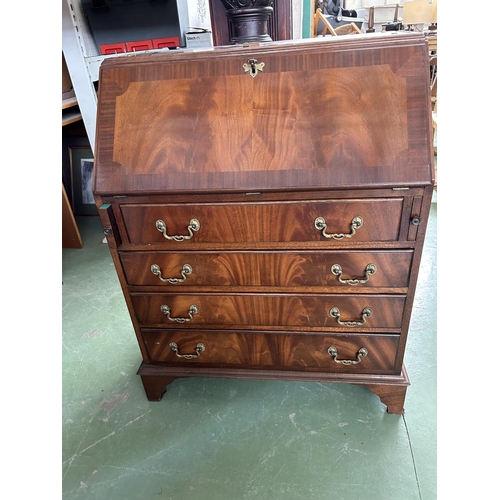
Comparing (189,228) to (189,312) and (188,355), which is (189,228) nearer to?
(189,312)

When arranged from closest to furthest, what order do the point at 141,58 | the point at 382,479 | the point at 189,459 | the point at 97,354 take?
the point at 141,58 < the point at 382,479 < the point at 189,459 < the point at 97,354

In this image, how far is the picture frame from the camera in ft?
9.91

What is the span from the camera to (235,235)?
3.94 ft

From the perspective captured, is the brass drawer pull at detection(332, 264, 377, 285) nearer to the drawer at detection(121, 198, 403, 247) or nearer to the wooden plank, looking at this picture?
the drawer at detection(121, 198, 403, 247)

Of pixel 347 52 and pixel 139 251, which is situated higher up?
pixel 347 52

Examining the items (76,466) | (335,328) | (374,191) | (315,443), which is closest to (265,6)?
(374,191)

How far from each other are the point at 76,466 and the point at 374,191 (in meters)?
1.46

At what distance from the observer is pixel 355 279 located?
1227 millimetres

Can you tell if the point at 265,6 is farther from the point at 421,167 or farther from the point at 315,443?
the point at 315,443

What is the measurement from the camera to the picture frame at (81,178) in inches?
119

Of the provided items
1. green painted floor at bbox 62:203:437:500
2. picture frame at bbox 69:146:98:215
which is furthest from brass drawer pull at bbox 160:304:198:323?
picture frame at bbox 69:146:98:215

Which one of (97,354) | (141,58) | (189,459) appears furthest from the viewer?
(97,354)

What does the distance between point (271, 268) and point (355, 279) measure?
0.28 m

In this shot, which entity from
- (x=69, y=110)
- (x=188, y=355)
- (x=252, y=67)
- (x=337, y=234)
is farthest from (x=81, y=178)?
(x=337, y=234)
